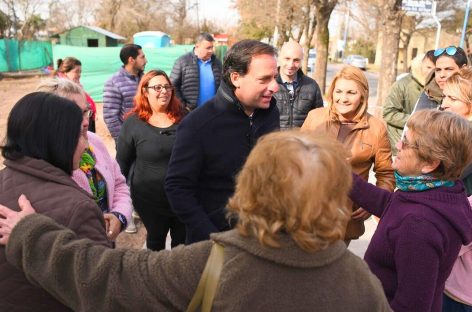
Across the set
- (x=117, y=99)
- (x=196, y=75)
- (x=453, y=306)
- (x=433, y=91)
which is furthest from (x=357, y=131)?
(x=196, y=75)

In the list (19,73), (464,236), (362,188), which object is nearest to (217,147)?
(362,188)

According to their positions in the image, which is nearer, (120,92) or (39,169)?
(39,169)

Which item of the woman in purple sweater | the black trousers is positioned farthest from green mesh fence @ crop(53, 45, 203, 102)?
the woman in purple sweater

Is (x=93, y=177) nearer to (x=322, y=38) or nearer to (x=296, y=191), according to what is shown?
(x=296, y=191)

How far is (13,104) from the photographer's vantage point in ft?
39.7

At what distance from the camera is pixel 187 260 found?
115 cm

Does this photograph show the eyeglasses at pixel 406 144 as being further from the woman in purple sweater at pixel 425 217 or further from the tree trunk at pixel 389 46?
the tree trunk at pixel 389 46

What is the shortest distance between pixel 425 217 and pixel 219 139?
1.05 m

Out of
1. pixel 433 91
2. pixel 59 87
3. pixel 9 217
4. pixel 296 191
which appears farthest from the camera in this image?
pixel 433 91

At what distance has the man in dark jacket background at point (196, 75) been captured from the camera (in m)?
5.54

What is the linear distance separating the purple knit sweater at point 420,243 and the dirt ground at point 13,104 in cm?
156

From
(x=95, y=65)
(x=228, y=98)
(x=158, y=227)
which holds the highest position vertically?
(x=228, y=98)

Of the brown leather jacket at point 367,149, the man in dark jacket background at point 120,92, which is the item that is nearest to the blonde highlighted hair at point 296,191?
the brown leather jacket at point 367,149

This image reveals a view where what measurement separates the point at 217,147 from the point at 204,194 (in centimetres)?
28
